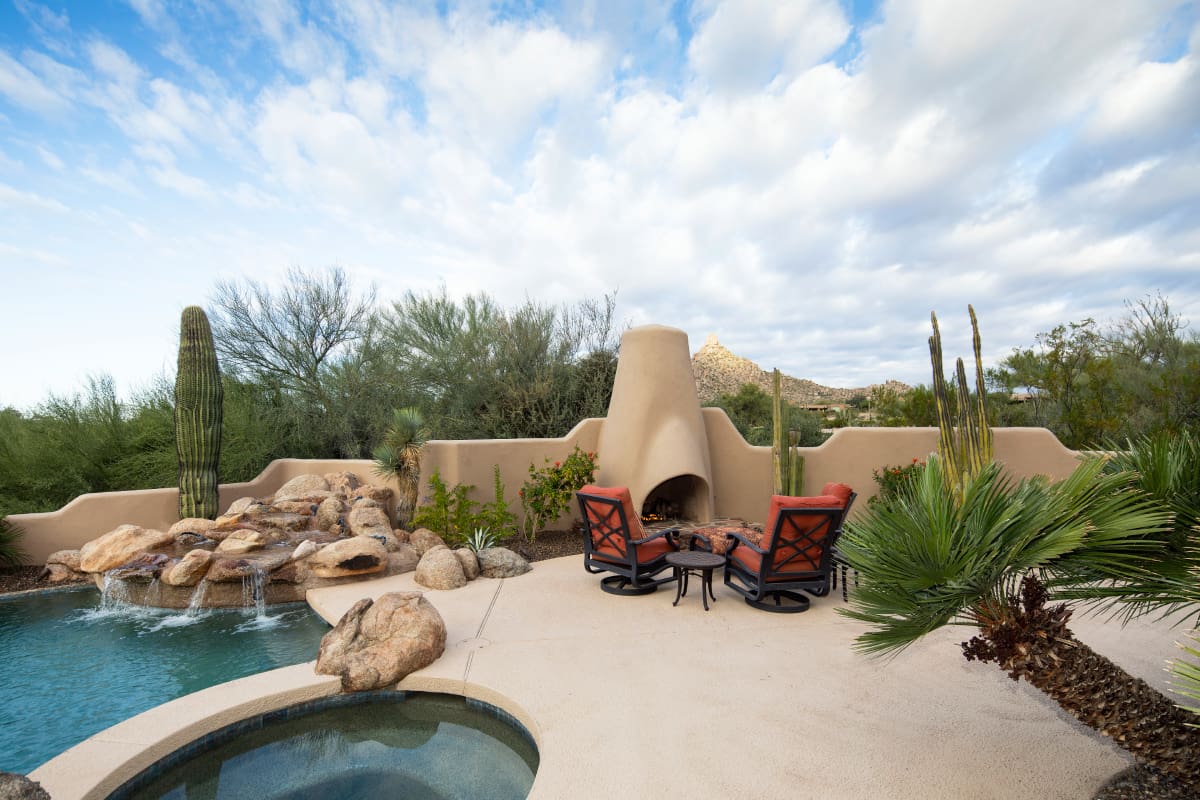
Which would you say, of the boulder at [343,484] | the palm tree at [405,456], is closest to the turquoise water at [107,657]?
Result: the palm tree at [405,456]

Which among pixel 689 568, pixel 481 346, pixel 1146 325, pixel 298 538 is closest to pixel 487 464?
pixel 298 538

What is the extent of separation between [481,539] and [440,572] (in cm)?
119

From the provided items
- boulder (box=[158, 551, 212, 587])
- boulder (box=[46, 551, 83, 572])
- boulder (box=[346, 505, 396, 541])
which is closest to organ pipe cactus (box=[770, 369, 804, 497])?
boulder (box=[346, 505, 396, 541])

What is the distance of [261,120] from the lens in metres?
8.77

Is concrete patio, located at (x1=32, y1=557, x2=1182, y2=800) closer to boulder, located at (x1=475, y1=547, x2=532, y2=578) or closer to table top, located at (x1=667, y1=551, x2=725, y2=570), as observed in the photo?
table top, located at (x1=667, y1=551, x2=725, y2=570)

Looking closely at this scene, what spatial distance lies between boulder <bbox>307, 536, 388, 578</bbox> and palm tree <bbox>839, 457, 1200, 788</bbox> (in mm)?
6265

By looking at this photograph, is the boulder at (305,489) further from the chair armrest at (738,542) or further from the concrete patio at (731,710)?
the chair armrest at (738,542)

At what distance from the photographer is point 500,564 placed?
7324 millimetres

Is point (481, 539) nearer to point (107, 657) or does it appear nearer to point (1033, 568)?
point (107, 657)

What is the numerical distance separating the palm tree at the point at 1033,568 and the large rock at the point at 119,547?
8.71 meters

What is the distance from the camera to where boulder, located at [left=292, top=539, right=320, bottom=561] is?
23.6ft

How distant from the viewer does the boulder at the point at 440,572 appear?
263 inches

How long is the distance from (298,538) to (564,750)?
623 cm

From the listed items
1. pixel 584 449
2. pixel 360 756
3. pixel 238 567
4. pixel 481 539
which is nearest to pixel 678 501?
pixel 584 449
